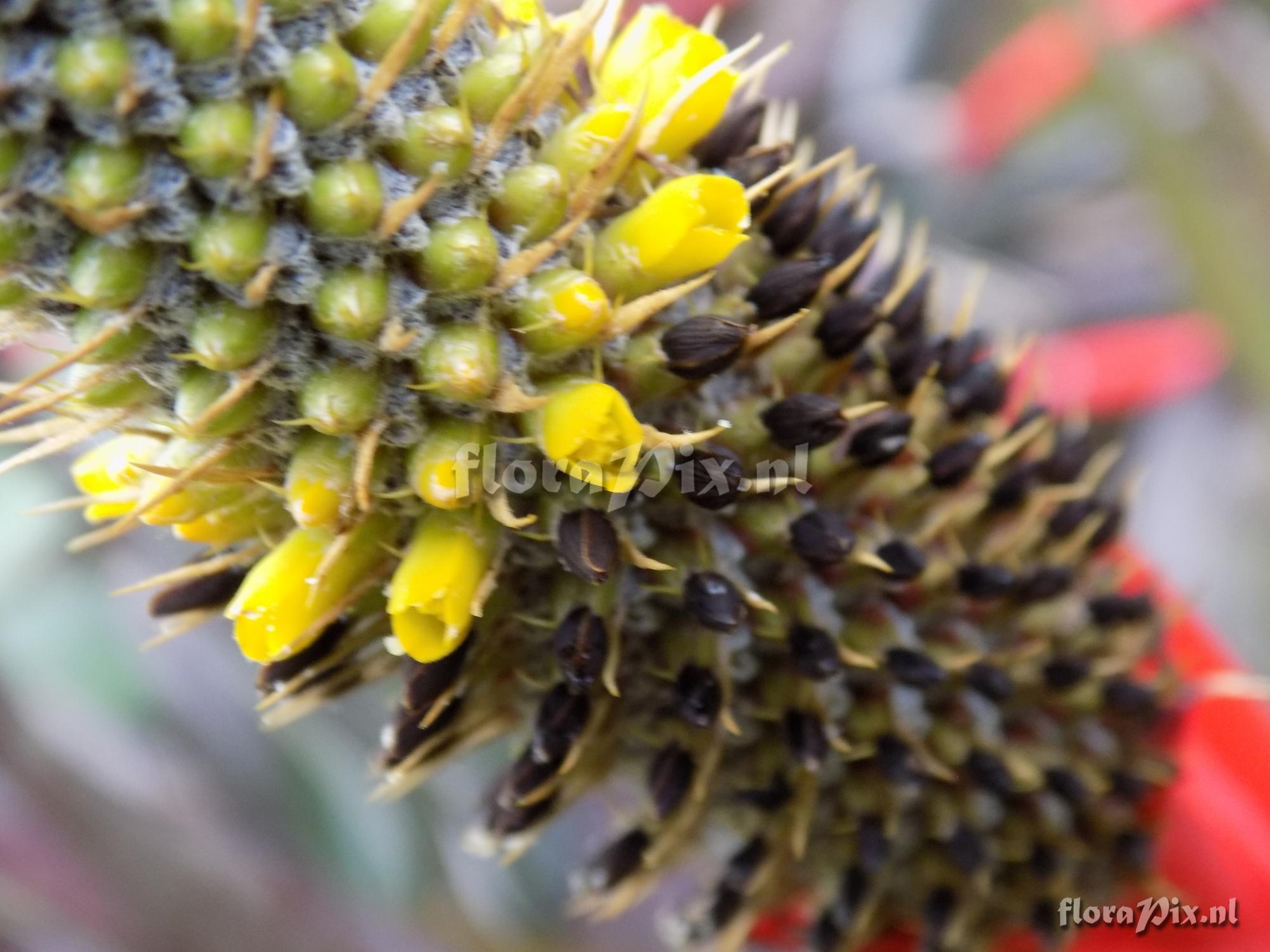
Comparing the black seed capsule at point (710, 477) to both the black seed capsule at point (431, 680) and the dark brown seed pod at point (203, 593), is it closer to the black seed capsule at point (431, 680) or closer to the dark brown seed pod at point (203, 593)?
the black seed capsule at point (431, 680)

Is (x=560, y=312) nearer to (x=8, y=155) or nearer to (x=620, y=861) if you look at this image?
(x=8, y=155)

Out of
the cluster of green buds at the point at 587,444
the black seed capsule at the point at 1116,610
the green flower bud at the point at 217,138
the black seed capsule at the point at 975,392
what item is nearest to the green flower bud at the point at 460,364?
the cluster of green buds at the point at 587,444

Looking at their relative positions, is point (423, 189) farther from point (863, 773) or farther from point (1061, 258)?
point (1061, 258)

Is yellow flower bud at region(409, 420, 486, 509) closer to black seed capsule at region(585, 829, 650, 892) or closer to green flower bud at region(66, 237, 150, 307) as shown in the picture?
green flower bud at region(66, 237, 150, 307)

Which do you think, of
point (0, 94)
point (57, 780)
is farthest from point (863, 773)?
point (57, 780)

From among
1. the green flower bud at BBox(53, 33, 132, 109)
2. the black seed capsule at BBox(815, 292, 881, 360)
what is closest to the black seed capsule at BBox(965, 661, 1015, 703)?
the black seed capsule at BBox(815, 292, 881, 360)

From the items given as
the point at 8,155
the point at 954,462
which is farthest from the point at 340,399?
the point at 954,462

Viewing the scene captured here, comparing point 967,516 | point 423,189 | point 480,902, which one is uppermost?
point 423,189
